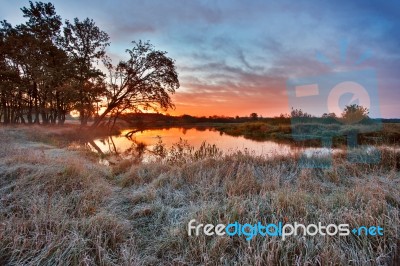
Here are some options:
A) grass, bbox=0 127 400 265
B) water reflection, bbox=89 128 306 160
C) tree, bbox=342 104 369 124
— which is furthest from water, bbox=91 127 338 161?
tree, bbox=342 104 369 124

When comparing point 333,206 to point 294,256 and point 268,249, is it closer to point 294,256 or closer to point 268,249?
point 294,256

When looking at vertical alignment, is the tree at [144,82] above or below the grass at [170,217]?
above

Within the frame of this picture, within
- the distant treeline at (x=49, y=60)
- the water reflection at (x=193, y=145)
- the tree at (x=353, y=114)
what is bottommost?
the water reflection at (x=193, y=145)

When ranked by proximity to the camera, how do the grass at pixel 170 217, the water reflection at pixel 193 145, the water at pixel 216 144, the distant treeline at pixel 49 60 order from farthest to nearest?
the distant treeline at pixel 49 60 < the water reflection at pixel 193 145 < the water at pixel 216 144 < the grass at pixel 170 217

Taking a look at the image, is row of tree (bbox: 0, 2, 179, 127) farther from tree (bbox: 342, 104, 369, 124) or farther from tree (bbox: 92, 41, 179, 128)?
tree (bbox: 342, 104, 369, 124)

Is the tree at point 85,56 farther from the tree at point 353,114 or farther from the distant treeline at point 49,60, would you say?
the tree at point 353,114

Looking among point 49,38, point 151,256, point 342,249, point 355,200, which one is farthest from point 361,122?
point 49,38

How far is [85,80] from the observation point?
1953cm

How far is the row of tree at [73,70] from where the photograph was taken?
18297mm

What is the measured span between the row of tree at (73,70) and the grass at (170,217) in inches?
622

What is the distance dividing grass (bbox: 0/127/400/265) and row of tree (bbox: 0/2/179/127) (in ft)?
51.9

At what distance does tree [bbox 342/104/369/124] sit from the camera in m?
21.7

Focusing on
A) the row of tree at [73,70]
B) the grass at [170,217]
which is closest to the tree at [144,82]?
the row of tree at [73,70]

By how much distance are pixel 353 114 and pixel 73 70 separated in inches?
1083
